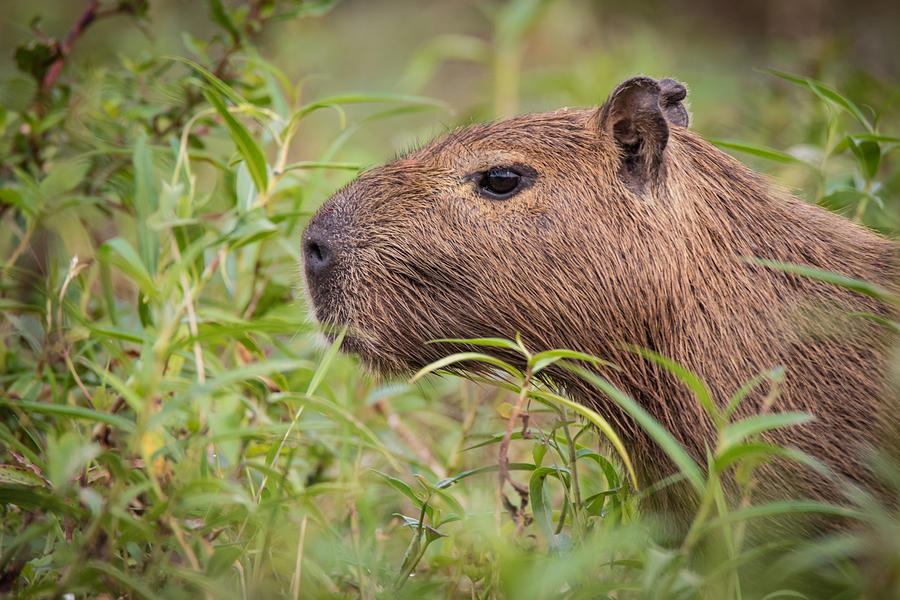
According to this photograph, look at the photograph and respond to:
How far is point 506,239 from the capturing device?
261 cm

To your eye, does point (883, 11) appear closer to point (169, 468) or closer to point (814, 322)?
point (814, 322)

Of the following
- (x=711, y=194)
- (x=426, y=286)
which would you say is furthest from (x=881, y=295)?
(x=426, y=286)

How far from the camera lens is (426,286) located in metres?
2.66

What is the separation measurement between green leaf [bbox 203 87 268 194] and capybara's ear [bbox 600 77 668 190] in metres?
1.08

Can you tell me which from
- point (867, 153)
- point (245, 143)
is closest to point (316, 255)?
point (245, 143)

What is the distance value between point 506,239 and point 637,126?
52 centimetres

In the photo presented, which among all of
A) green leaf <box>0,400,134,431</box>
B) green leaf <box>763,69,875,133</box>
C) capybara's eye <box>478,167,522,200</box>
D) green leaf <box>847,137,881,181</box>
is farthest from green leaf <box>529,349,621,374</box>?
green leaf <box>847,137,881,181</box>

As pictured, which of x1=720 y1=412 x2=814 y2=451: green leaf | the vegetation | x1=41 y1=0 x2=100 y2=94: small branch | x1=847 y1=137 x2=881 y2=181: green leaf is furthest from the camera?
x1=41 y1=0 x2=100 y2=94: small branch

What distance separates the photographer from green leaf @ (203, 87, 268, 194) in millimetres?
2684

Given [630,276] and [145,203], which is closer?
[630,276]

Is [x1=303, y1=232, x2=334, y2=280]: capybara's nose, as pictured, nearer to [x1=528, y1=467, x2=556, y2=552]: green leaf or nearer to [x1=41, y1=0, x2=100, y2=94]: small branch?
[x1=528, y1=467, x2=556, y2=552]: green leaf

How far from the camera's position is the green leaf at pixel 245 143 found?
8.80 feet

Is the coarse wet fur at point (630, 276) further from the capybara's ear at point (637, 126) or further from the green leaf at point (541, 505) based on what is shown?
the green leaf at point (541, 505)

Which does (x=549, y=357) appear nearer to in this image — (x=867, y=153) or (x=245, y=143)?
(x=245, y=143)
